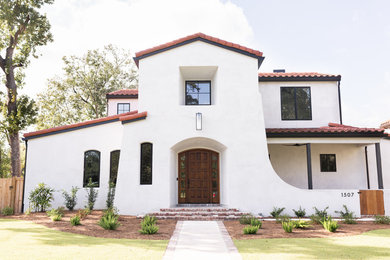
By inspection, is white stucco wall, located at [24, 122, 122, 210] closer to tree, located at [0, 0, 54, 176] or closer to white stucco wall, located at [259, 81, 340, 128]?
tree, located at [0, 0, 54, 176]

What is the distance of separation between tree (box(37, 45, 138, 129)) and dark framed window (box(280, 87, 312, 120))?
21.0 meters

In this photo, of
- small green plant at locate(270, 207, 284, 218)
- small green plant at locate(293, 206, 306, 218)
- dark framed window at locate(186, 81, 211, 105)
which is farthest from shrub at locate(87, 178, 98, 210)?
small green plant at locate(293, 206, 306, 218)

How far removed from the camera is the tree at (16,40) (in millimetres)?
16500

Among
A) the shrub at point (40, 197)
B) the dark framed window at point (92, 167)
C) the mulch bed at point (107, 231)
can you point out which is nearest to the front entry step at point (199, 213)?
the mulch bed at point (107, 231)

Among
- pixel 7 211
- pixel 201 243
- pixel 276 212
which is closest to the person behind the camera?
pixel 201 243

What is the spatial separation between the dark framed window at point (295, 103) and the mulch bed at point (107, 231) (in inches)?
350

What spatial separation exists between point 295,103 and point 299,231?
871 cm

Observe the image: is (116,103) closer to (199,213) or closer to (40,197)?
(40,197)

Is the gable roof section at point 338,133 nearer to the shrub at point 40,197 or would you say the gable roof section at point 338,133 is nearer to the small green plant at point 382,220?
the small green plant at point 382,220

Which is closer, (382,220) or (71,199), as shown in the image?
(382,220)

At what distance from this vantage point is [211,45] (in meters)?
13.3

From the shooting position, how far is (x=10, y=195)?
13.5m

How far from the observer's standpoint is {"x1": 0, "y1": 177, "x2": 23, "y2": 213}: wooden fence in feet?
44.1

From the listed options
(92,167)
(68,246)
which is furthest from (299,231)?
(92,167)
